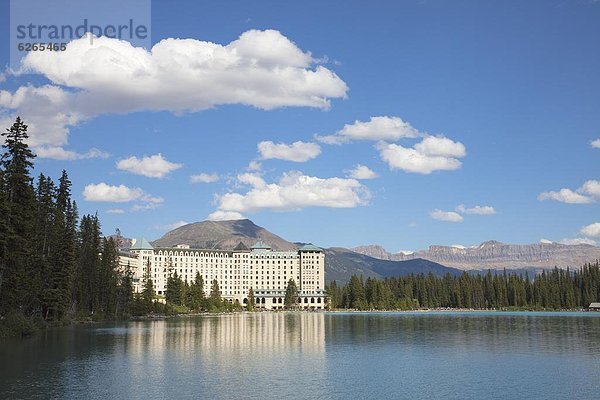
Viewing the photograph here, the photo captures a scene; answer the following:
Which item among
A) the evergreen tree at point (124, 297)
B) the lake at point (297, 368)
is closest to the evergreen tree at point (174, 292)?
the evergreen tree at point (124, 297)

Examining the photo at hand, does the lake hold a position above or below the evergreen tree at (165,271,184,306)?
below

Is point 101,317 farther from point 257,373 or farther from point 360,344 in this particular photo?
point 257,373

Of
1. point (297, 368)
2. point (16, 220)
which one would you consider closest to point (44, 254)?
point (16, 220)

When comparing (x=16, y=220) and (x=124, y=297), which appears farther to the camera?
(x=124, y=297)

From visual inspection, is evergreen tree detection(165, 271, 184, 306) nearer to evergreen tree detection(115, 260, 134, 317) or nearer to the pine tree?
evergreen tree detection(115, 260, 134, 317)

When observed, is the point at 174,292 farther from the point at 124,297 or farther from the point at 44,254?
the point at 44,254

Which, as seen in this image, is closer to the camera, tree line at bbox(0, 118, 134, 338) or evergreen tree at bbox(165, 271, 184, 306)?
tree line at bbox(0, 118, 134, 338)

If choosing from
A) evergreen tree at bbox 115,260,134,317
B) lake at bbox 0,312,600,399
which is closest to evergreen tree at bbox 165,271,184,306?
evergreen tree at bbox 115,260,134,317

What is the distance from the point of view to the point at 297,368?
50.1 meters

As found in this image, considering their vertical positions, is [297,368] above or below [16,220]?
below

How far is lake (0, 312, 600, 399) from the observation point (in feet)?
129

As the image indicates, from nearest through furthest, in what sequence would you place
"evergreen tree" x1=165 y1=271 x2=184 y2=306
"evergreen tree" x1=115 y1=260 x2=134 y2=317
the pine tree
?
the pine tree < "evergreen tree" x1=115 y1=260 x2=134 y2=317 < "evergreen tree" x1=165 y1=271 x2=184 y2=306

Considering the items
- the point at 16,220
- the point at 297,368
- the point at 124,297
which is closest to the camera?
the point at 297,368

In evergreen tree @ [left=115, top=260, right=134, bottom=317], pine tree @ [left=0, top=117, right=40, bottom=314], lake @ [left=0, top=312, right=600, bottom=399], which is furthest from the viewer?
evergreen tree @ [left=115, top=260, right=134, bottom=317]
